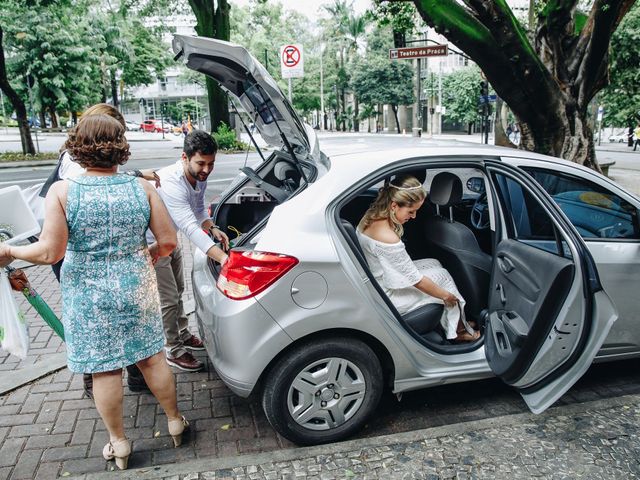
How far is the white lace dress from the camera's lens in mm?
3127

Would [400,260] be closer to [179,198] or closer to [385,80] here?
[179,198]

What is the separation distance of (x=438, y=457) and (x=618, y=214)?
1927 millimetres

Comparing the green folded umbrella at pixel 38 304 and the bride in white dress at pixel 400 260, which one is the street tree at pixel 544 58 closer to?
the bride in white dress at pixel 400 260

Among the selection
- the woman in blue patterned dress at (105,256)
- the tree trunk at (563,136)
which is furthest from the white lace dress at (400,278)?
the tree trunk at (563,136)

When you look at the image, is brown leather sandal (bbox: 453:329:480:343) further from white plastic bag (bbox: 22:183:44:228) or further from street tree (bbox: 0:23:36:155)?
street tree (bbox: 0:23:36:155)

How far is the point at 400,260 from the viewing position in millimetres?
3131

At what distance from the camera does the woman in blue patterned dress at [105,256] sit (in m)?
2.37

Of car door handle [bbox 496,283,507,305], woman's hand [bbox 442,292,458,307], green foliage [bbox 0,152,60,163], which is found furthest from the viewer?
green foliage [bbox 0,152,60,163]

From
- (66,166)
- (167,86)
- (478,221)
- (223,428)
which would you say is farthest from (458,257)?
(167,86)

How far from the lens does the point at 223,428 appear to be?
3119 millimetres

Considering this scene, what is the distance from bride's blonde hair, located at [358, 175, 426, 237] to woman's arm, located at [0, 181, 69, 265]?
1.68 metres

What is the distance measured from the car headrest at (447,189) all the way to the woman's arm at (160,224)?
75.2 inches

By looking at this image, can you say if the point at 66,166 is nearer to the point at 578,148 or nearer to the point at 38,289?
the point at 38,289

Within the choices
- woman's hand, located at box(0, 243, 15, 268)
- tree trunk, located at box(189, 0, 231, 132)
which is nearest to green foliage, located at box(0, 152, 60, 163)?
tree trunk, located at box(189, 0, 231, 132)
